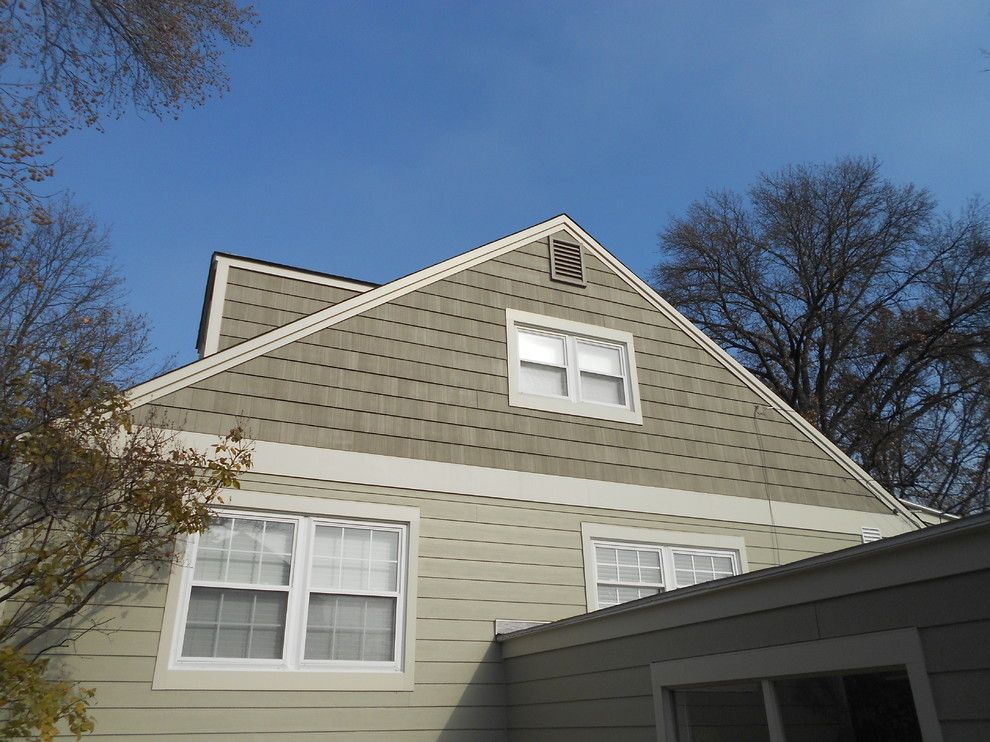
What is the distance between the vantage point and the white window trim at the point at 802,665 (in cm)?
360

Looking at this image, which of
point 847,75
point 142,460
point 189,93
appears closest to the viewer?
point 142,460

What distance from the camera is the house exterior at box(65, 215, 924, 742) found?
6516 mm

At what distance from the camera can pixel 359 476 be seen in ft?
24.6

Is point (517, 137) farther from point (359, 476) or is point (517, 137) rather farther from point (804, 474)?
point (359, 476)

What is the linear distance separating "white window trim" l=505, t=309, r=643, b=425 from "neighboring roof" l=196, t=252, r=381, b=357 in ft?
7.53

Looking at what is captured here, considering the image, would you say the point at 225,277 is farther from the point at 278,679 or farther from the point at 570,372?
the point at 278,679

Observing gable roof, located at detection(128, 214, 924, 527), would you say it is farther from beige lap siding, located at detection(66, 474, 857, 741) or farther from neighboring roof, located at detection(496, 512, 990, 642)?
neighboring roof, located at detection(496, 512, 990, 642)

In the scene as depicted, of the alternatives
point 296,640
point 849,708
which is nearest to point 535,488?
point 296,640

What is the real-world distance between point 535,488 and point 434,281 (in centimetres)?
267

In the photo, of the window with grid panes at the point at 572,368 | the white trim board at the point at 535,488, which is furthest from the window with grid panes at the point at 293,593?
the window with grid panes at the point at 572,368

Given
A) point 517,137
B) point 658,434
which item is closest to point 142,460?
point 658,434

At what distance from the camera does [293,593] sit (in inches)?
269

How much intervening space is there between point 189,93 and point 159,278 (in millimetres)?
8359

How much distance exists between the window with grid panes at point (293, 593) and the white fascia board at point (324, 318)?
4.44 ft
